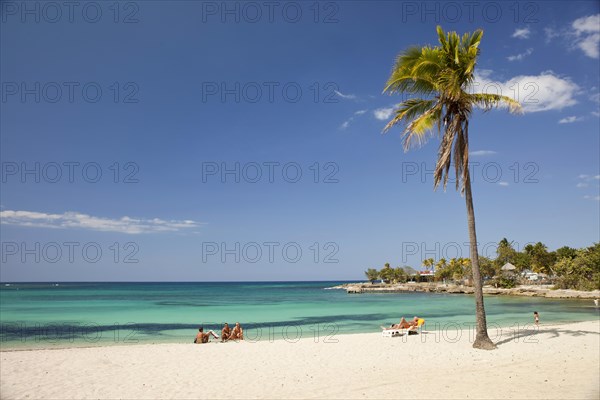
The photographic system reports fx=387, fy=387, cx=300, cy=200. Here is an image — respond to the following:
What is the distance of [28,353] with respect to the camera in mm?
15742

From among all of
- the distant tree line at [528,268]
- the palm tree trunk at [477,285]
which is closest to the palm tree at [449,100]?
the palm tree trunk at [477,285]

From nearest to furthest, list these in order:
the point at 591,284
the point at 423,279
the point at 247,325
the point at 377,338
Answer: the point at 377,338, the point at 247,325, the point at 591,284, the point at 423,279

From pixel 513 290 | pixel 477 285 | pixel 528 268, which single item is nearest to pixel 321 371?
pixel 477 285

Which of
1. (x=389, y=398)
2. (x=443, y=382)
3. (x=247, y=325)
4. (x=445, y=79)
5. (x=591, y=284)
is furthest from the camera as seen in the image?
(x=591, y=284)

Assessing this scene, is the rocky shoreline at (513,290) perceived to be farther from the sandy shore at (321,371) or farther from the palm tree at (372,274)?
the sandy shore at (321,371)

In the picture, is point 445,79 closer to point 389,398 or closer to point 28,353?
point 389,398

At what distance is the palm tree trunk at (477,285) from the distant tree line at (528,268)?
60389mm

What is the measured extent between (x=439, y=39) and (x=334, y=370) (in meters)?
12.7

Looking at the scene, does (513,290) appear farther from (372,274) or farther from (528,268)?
(372,274)

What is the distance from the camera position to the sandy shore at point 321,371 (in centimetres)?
952

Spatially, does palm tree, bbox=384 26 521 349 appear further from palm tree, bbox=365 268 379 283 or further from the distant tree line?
palm tree, bbox=365 268 379 283

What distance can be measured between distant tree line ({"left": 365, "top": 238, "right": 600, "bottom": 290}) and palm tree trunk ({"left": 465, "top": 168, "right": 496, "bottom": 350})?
60.4 m

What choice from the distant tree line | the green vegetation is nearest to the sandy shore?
the distant tree line

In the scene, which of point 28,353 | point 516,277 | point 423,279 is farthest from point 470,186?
point 423,279
